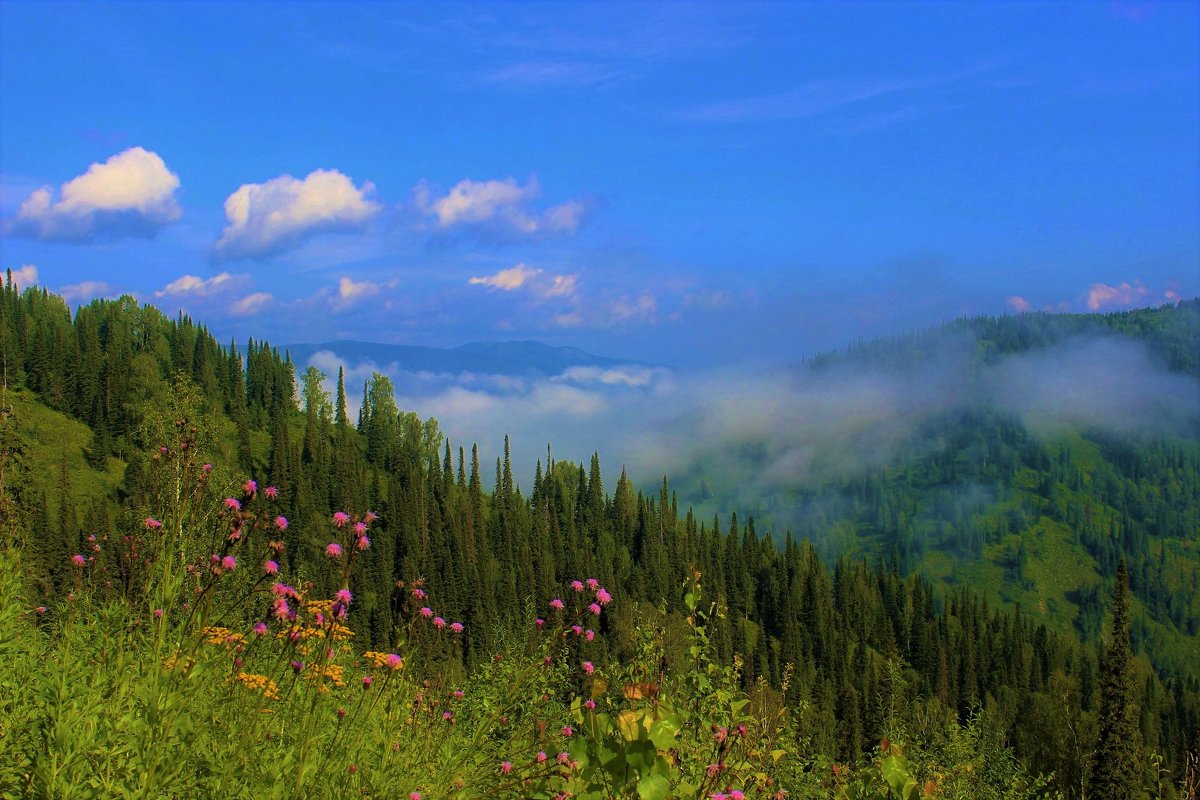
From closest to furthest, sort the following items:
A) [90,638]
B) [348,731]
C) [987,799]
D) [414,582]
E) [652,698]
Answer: [652,698], [348,731], [414,582], [90,638], [987,799]

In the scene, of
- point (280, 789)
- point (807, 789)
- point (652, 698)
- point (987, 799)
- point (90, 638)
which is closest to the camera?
point (652, 698)

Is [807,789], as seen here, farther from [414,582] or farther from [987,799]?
[987,799]

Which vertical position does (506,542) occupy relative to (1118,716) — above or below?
above

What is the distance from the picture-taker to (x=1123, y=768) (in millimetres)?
64875

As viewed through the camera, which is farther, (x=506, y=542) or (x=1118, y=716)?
(x=506, y=542)

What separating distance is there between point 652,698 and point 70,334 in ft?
592

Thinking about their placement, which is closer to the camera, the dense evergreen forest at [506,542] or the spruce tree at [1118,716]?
the spruce tree at [1118,716]

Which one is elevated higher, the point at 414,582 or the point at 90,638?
the point at 414,582

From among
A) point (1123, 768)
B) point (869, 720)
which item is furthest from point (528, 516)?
point (1123, 768)

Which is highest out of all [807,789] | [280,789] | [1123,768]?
[280,789]

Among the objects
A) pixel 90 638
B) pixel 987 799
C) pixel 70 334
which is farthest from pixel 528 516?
pixel 90 638

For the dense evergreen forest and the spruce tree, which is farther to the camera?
the dense evergreen forest

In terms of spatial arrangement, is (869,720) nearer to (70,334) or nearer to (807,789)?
(807,789)

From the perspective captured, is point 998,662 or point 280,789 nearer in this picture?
point 280,789
